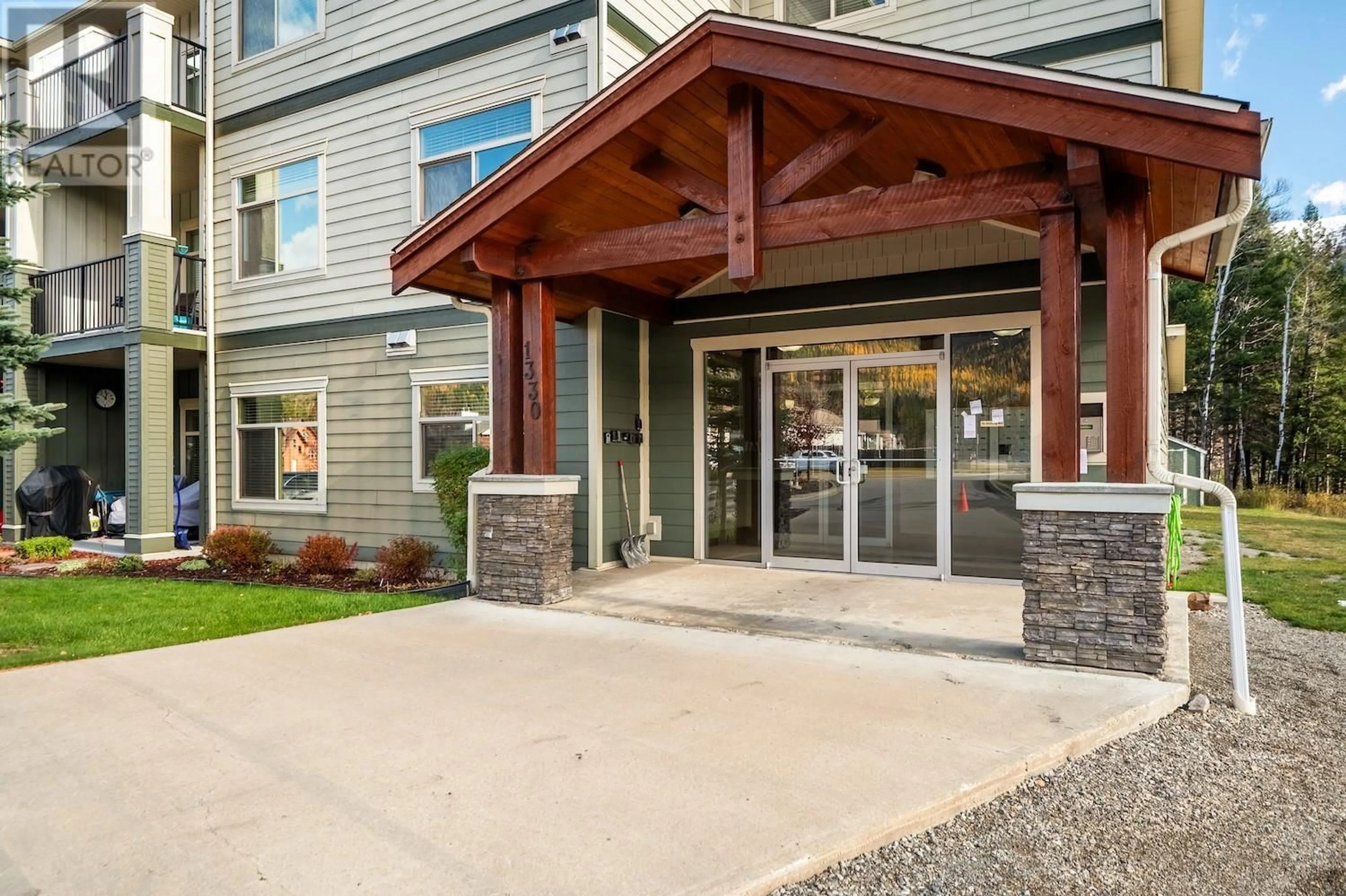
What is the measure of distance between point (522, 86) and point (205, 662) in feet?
19.9

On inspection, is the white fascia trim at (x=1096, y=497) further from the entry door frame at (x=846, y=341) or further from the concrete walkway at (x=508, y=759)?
the entry door frame at (x=846, y=341)

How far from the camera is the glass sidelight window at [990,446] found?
274 inches

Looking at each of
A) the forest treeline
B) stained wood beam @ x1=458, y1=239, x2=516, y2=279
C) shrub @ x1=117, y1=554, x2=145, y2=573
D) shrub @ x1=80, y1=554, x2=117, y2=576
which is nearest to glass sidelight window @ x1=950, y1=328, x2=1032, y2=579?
stained wood beam @ x1=458, y1=239, x2=516, y2=279

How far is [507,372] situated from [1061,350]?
4.06 metres

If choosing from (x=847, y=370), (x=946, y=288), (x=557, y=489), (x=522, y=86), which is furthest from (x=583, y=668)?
(x=522, y=86)

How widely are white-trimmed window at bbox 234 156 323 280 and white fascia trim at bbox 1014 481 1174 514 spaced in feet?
28.1

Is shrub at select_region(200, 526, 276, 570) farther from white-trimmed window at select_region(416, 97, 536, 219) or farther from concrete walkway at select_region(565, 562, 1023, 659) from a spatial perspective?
white-trimmed window at select_region(416, 97, 536, 219)

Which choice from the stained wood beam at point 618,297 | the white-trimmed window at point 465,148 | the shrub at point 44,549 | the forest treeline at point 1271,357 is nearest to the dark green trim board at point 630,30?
the white-trimmed window at point 465,148

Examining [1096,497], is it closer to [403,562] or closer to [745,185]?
[745,185]

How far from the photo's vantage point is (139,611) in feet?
21.7

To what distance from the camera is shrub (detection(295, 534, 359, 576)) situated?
8.75 meters

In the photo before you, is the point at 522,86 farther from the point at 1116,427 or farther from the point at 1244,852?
the point at 1244,852

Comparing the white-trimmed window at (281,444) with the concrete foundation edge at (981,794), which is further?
the white-trimmed window at (281,444)

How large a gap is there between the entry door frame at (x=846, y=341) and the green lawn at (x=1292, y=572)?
81.6 inches
